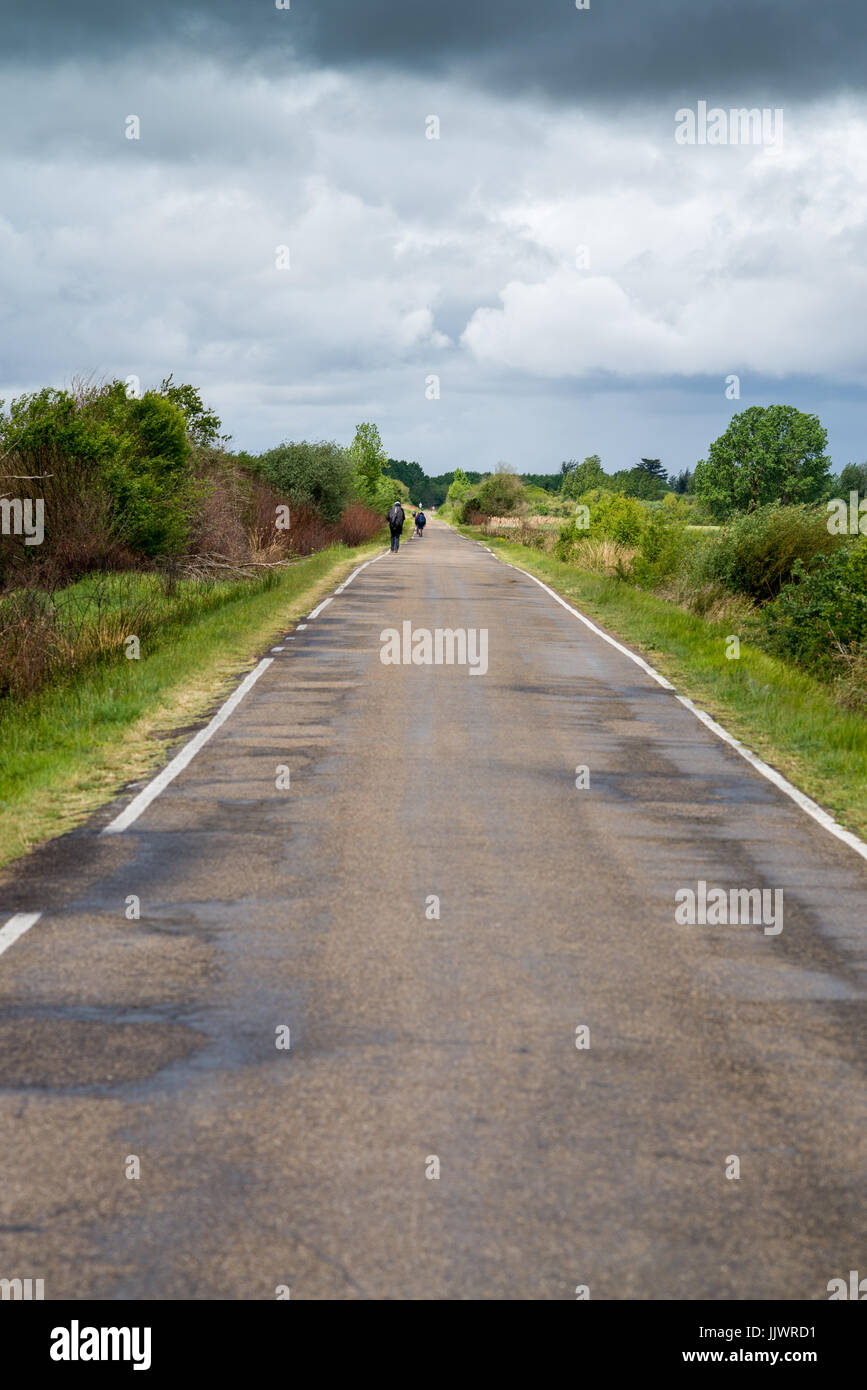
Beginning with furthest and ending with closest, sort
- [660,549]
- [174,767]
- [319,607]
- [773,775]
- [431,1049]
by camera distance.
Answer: [660,549] → [319,607] → [773,775] → [174,767] → [431,1049]

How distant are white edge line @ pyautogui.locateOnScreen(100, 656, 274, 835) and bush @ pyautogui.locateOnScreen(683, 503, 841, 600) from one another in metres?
16.1

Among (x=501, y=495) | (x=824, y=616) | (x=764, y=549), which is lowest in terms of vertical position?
(x=824, y=616)

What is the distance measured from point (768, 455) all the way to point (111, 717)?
4025 inches

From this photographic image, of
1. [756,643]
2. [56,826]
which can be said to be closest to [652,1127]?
[56,826]

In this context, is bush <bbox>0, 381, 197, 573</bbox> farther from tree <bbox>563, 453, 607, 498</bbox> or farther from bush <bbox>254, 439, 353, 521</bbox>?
tree <bbox>563, 453, 607, 498</bbox>

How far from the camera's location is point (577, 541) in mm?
51188

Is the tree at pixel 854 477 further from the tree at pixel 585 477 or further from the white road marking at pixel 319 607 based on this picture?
the white road marking at pixel 319 607

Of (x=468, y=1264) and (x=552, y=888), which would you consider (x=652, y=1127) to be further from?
(x=552, y=888)

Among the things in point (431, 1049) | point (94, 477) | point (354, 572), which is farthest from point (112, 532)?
point (431, 1049)

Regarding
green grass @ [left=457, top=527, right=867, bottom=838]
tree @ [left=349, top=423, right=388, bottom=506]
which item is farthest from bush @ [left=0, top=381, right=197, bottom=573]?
tree @ [left=349, top=423, right=388, bottom=506]

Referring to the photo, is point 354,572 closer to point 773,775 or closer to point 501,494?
point 773,775

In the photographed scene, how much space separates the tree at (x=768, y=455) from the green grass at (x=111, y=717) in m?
90.6

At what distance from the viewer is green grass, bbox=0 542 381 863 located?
9914 millimetres

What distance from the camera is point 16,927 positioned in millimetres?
6898
